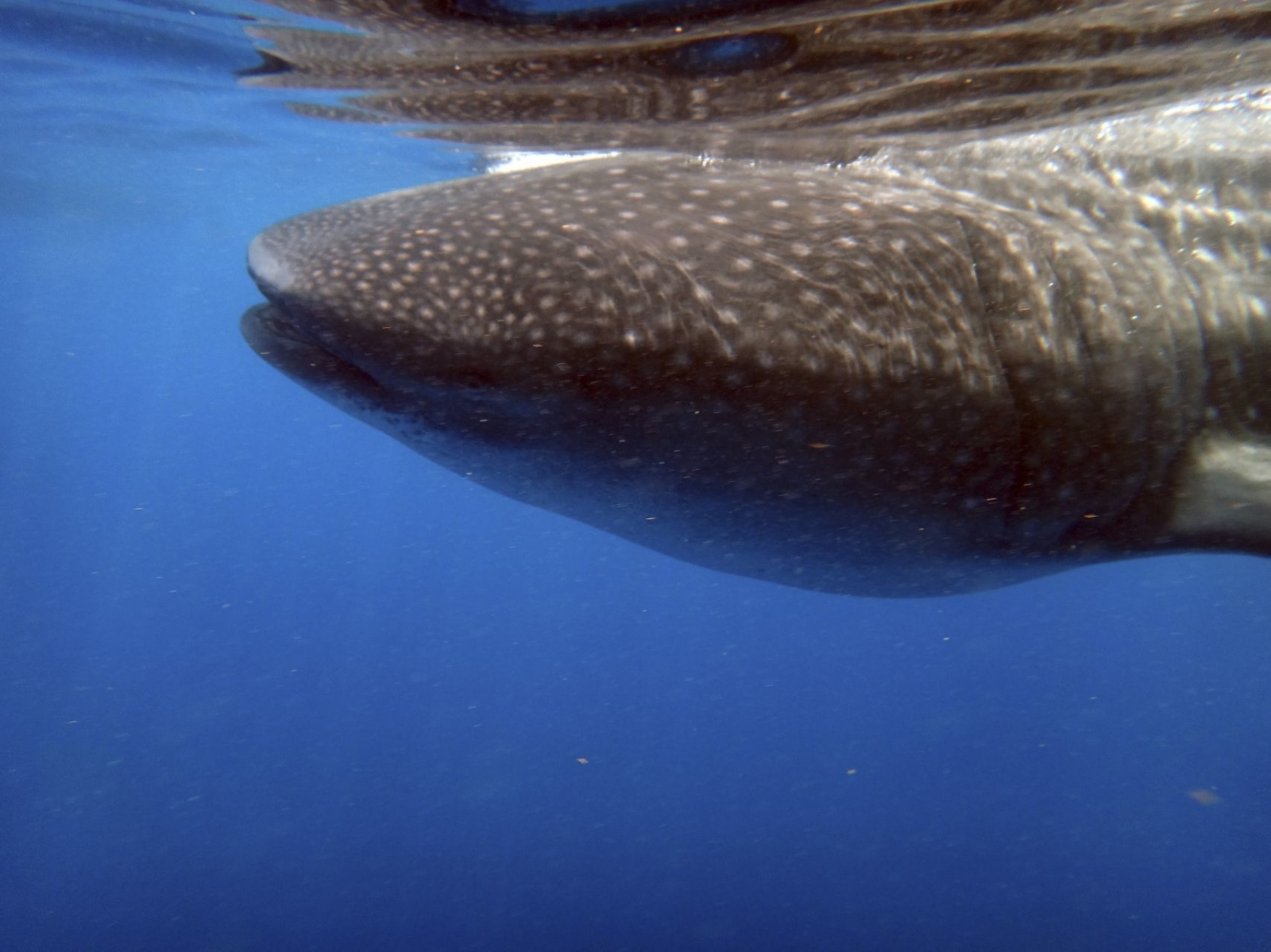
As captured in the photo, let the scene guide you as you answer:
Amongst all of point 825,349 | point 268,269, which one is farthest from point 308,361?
point 825,349

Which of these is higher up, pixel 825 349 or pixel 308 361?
pixel 825 349

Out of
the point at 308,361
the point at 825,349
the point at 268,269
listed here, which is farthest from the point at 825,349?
the point at 268,269

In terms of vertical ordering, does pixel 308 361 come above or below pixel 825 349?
below

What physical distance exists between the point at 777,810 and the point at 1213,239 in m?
33.6

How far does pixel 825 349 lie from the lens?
258 cm

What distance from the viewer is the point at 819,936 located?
68.2ft

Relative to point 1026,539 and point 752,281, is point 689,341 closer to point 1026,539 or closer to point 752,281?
point 752,281

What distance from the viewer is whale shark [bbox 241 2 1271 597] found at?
2.46m

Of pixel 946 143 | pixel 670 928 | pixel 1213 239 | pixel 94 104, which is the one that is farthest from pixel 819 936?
pixel 94 104

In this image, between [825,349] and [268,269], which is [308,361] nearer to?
[268,269]

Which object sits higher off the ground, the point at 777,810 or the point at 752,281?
the point at 752,281

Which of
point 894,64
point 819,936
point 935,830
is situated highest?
point 894,64

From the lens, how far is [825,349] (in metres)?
2.58

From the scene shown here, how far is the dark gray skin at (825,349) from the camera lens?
246 cm
